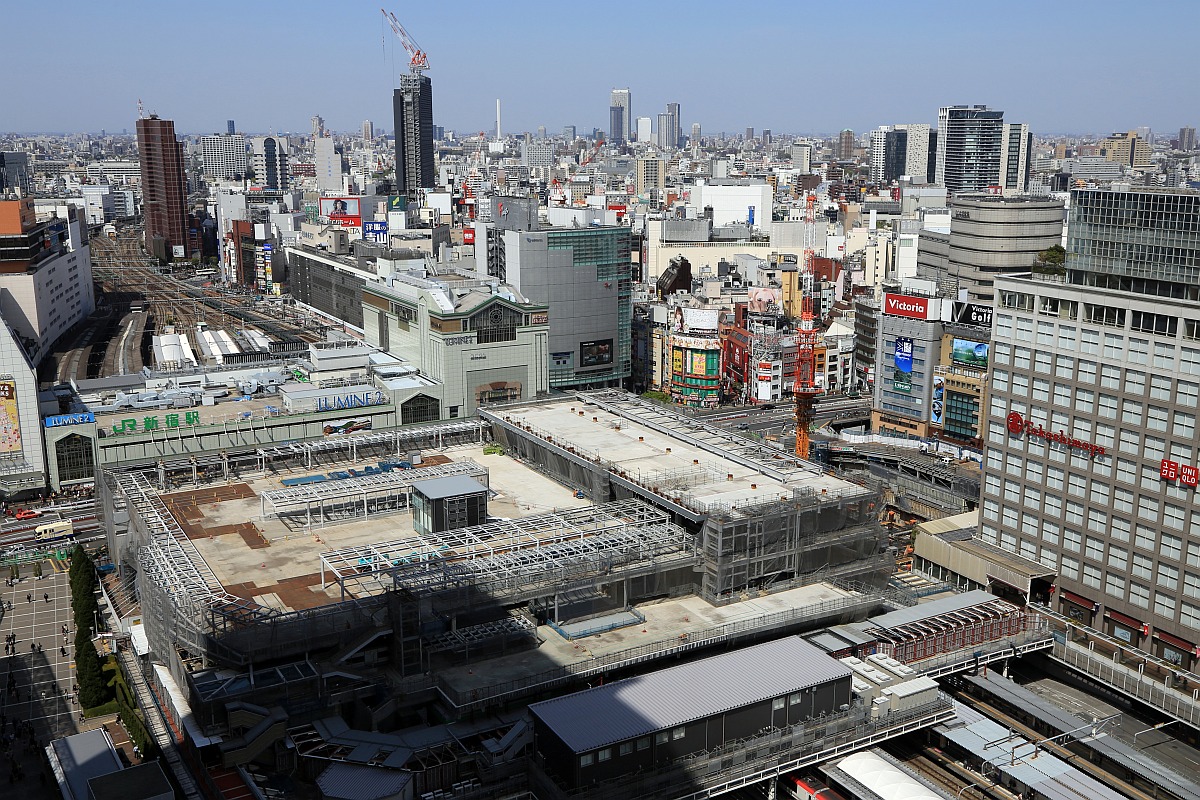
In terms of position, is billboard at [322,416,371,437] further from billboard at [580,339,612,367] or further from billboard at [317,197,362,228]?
billboard at [317,197,362,228]

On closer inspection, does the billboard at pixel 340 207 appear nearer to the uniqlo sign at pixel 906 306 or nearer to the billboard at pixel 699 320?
the billboard at pixel 699 320

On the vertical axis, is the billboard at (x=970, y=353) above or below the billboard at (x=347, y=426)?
above

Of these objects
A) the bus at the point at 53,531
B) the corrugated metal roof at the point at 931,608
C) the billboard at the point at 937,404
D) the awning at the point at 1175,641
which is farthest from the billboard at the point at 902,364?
the bus at the point at 53,531

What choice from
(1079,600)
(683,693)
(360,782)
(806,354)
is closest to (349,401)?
(806,354)

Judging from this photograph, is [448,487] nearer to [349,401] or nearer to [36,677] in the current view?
[36,677]

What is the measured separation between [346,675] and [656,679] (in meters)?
11.8

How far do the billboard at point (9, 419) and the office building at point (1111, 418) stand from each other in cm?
6393

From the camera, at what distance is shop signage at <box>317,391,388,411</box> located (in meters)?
79.6

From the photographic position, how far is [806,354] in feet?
344

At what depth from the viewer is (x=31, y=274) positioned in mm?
119125

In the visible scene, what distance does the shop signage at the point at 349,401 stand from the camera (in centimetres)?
7956

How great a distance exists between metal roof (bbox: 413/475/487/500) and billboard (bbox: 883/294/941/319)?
4647 cm

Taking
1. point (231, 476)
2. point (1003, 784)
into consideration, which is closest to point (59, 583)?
point (231, 476)

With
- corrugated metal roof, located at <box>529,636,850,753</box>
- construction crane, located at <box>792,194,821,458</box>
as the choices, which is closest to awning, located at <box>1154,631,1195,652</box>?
corrugated metal roof, located at <box>529,636,850,753</box>
